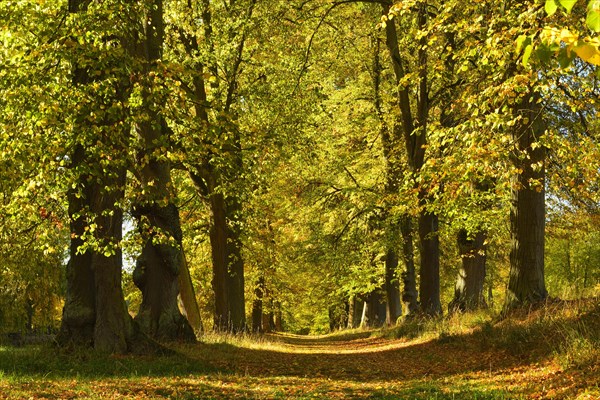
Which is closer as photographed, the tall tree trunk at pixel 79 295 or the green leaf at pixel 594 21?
the green leaf at pixel 594 21

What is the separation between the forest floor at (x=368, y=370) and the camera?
27.9 feet

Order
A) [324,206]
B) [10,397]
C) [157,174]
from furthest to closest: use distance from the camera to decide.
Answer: [324,206] < [157,174] < [10,397]

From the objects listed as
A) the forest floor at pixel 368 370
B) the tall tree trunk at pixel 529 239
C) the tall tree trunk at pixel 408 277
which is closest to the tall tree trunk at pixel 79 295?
the forest floor at pixel 368 370

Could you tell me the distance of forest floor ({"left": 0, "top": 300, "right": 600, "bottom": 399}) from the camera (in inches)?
335

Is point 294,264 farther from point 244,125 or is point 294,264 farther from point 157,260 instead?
point 157,260

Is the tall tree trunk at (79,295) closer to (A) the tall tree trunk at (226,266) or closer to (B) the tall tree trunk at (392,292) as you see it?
(A) the tall tree trunk at (226,266)

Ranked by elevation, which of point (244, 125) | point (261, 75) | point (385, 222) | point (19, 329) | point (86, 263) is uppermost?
point (261, 75)

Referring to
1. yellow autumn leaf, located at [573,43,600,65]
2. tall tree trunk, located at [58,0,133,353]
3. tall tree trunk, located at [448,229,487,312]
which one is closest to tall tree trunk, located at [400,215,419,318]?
tall tree trunk, located at [448,229,487,312]

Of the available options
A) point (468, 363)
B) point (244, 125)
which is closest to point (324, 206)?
point (244, 125)

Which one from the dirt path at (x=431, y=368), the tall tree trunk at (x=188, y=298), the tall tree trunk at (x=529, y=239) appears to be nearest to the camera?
the dirt path at (x=431, y=368)

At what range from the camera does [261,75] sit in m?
19.8

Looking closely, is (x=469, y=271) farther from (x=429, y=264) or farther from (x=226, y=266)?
(x=226, y=266)

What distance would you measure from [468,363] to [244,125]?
10549 millimetres

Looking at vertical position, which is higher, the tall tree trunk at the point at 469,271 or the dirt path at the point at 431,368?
the tall tree trunk at the point at 469,271
